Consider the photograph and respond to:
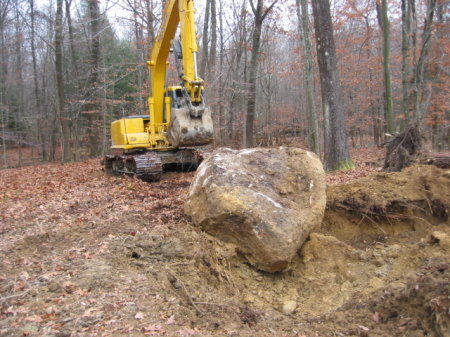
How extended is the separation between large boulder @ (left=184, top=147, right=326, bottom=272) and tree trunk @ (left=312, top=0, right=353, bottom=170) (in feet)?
14.0

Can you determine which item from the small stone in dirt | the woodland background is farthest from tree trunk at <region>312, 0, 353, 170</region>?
the small stone in dirt

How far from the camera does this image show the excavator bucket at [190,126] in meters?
10.3

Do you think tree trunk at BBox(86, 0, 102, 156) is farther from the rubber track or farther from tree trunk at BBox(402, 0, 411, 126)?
tree trunk at BBox(402, 0, 411, 126)

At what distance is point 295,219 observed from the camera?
5203 mm

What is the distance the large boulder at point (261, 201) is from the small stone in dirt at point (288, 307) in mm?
A: 510

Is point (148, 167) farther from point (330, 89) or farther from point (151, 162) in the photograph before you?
point (330, 89)

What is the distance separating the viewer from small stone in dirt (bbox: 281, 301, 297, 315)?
444 cm

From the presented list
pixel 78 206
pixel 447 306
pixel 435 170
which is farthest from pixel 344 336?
pixel 78 206

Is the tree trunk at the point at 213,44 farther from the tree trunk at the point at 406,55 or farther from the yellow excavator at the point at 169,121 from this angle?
the tree trunk at the point at 406,55

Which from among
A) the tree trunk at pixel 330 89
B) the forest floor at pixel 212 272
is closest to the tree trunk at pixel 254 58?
the tree trunk at pixel 330 89

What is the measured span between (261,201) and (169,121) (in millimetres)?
6660

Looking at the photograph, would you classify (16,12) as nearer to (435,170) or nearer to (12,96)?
(12,96)

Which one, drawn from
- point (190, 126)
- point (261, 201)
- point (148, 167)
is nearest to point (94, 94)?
point (148, 167)

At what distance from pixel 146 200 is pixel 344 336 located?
17.3 ft
